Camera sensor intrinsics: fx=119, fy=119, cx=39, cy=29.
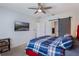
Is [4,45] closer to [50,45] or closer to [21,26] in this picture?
[21,26]

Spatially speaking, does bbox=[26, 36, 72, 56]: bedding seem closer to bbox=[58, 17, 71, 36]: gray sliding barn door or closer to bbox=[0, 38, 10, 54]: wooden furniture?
bbox=[58, 17, 71, 36]: gray sliding barn door

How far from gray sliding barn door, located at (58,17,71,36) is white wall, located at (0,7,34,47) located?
37 cm

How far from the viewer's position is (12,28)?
154 centimetres

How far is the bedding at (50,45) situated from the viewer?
4.75 ft

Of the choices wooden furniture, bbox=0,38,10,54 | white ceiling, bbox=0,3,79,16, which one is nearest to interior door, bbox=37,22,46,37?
white ceiling, bbox=0,3,79,16

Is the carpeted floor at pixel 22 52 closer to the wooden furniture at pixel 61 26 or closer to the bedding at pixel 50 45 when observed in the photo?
the bedding at pixel 50 45

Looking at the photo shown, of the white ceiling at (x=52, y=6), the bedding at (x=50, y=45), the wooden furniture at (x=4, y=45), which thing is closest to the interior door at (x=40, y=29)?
the bedding at (x=50, y=45)

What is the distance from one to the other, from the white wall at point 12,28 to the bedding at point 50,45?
11 centimetres

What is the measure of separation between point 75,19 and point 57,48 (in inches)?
17.1

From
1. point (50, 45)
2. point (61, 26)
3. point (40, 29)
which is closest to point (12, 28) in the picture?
point (40, 29)

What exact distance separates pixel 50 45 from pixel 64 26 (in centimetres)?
31

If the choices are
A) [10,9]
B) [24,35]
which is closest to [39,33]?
[24,35]

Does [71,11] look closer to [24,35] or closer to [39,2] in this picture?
[39,2]

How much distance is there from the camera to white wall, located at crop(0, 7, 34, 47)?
4.91 feet
